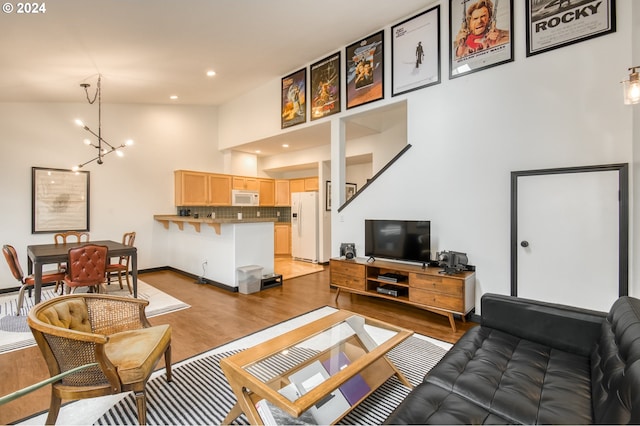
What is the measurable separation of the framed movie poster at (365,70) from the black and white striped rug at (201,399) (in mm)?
3650

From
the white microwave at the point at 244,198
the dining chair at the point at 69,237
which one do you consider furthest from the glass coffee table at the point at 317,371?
the white microwave at the point at 244,198

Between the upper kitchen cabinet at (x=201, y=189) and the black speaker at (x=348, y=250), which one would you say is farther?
the upper kitchen cabinet at (x=201, y=189)

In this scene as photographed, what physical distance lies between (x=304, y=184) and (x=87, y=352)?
22.3 feet

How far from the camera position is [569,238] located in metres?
2.91

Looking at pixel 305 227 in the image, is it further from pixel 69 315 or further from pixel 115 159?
pixel 69 315

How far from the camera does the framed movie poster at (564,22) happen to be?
2.74 meters

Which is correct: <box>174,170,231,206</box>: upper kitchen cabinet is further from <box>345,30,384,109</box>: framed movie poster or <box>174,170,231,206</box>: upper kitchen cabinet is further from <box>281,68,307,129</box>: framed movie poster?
<box>345,30,384,109</box>: framed movie poster

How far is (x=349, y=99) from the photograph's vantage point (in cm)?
470

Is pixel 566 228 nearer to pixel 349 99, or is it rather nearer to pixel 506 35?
pixel 506 35

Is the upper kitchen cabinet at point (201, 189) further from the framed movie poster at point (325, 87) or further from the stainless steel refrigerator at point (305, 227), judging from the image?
the framed movie poster at point (325, 87)

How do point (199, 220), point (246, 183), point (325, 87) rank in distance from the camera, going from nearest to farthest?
1. point (199, 220)
2. point (325, 87)
3. point (246, 183)

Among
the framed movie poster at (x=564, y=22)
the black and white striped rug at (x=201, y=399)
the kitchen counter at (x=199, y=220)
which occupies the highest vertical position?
the framed movie poster at (x=564, y=22)

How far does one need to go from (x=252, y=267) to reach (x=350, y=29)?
3920 millimetres

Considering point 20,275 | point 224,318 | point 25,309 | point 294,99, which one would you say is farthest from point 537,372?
point 25,309
